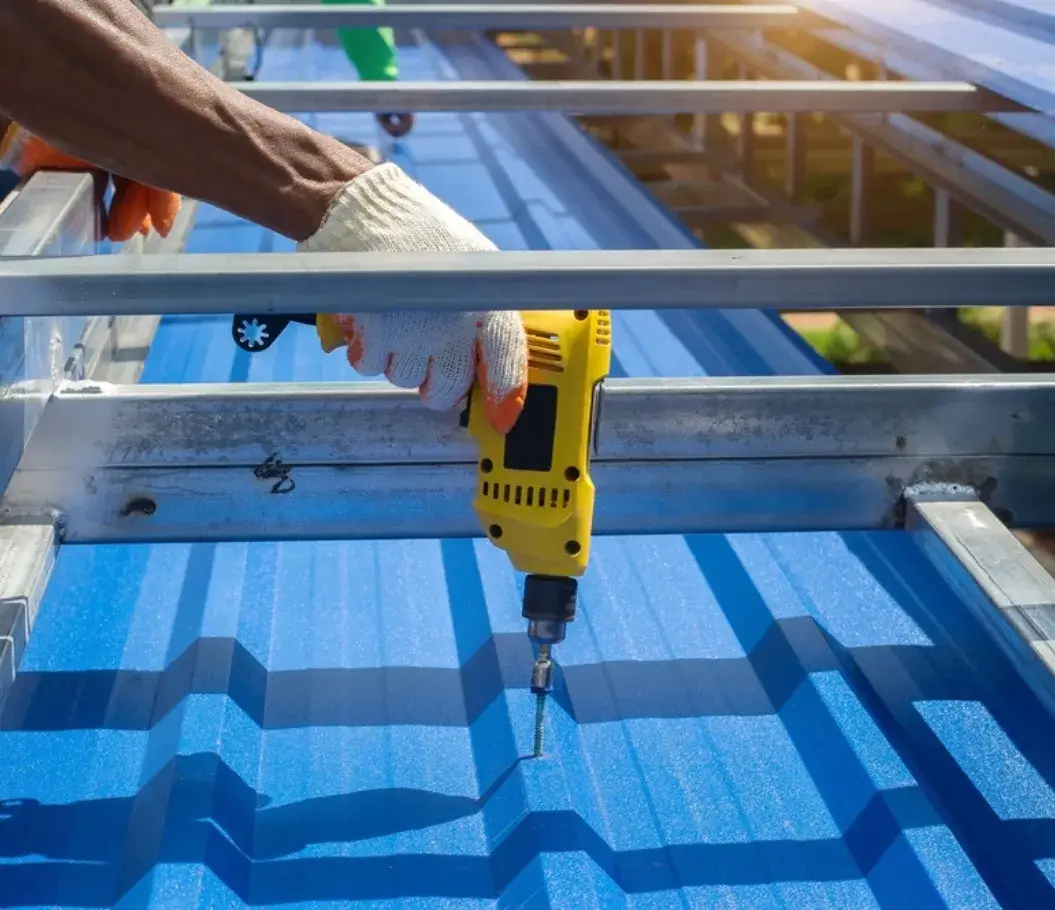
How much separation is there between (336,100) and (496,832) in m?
1.62

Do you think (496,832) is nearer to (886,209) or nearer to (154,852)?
(154,852)

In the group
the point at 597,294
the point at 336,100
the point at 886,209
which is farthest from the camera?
the point at 886,209

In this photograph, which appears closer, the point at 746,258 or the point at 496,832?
the point at 746,258

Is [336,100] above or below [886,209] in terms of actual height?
above

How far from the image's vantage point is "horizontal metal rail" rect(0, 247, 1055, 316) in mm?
1089

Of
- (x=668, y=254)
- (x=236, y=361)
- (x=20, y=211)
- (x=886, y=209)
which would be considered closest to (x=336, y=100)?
(x=236, y=361)

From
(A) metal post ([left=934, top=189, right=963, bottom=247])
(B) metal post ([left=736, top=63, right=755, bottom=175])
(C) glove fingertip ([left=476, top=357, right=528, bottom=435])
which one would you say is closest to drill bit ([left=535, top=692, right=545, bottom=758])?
(C) glove fingertip ([left=476, top=357, right=528, bottom=435])

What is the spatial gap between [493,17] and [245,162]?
1.97 metres

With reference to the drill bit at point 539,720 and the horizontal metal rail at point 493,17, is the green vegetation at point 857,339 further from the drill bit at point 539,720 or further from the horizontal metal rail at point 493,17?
the drill bit at point 539,720

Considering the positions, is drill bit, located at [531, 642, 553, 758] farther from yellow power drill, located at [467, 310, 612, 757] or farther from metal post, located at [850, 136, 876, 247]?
metal post, located at [850, 136, 876, 247]

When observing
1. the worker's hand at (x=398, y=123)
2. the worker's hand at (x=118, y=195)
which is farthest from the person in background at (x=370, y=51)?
the worker's hand at (x=118, y=195)

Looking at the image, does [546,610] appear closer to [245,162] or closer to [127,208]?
[245,162]

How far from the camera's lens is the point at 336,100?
261 cm

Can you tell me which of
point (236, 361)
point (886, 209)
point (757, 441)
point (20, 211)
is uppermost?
point (20, 211)
